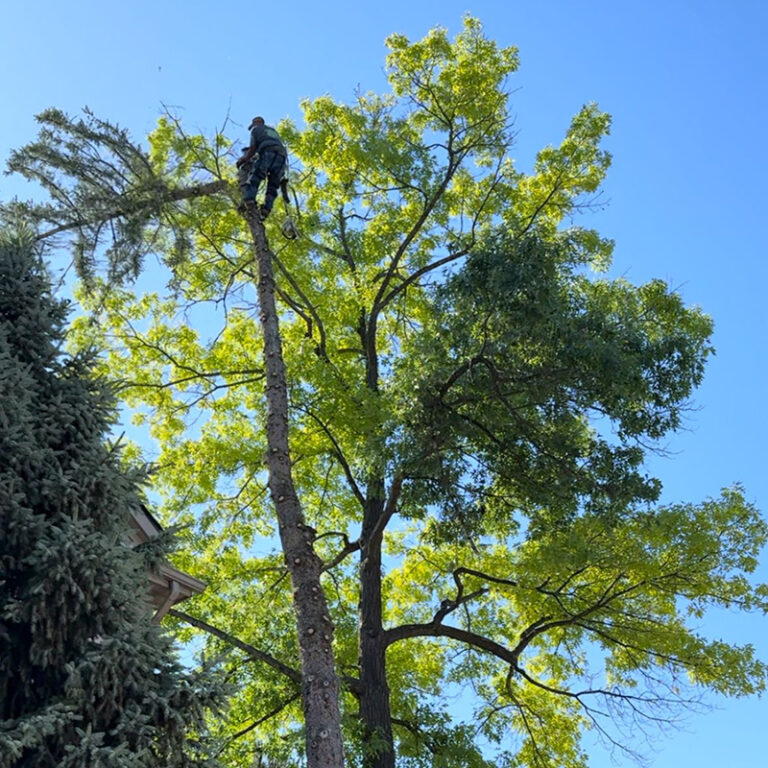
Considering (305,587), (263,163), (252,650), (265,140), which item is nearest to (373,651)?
(252,650)

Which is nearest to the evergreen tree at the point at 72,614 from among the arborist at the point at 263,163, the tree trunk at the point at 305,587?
the tree trunk at the point at 305,587

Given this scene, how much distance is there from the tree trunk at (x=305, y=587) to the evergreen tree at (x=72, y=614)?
3.16ft

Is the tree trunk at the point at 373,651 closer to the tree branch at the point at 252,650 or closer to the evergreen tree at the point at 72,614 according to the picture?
the tree branch at the point at 252,650

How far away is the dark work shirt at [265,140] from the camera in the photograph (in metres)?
10.5

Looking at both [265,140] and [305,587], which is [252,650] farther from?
[265,140]

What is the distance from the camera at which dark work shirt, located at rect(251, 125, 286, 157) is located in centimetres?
1052

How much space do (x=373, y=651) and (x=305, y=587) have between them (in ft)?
21.8

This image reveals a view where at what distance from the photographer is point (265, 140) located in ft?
34.6

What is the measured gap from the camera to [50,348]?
855 cm

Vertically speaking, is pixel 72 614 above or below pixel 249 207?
below

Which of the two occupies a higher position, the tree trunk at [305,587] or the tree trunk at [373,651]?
the tree trunk at [373,651]

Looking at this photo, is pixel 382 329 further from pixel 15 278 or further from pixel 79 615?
pixel 79 615

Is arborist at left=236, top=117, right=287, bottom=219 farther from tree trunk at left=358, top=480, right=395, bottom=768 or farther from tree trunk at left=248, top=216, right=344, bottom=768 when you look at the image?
tree trunk at left=358, top=480, right=395, bottom=768

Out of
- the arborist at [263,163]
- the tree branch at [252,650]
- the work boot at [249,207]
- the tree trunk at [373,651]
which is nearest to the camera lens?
the work boot at [249,207]
